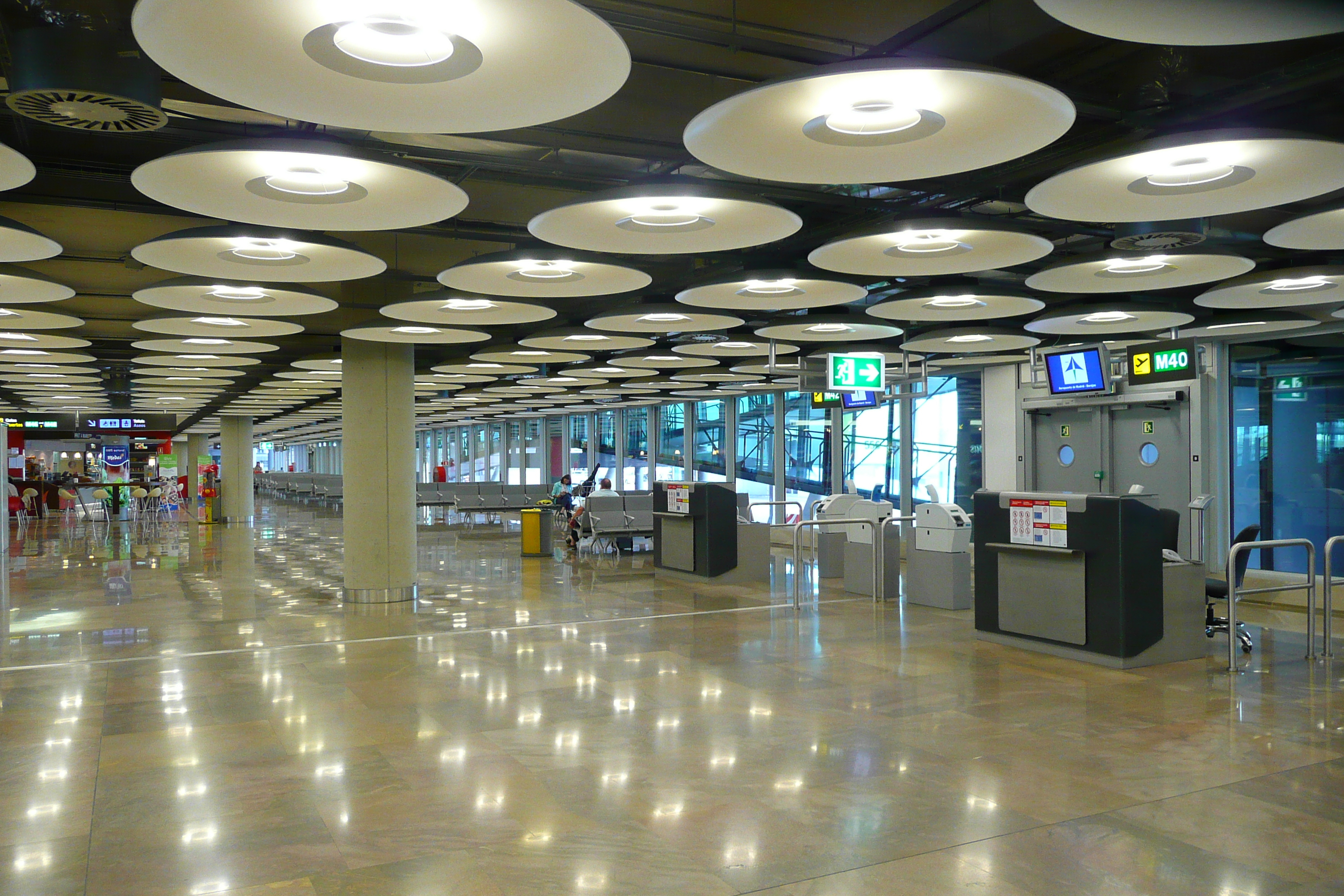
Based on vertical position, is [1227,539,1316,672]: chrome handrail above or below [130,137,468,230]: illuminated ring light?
below

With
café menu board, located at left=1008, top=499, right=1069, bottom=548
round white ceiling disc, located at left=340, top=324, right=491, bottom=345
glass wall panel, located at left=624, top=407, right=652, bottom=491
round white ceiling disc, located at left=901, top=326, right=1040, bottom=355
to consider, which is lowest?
café menu board, located at left=1008, top=499, right=1069, bottom=548

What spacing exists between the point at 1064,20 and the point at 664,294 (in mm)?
8289

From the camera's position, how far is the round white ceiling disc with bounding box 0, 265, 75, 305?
28.7 ft

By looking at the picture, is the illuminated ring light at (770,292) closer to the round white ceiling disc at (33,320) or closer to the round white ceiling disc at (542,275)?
the round white ceiling disc at (542,275)

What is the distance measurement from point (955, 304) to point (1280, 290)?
11.1 ft

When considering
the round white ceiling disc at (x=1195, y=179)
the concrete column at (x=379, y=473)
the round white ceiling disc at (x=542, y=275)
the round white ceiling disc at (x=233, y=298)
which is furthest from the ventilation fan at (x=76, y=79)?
the concrete column at (x=379, y=473)

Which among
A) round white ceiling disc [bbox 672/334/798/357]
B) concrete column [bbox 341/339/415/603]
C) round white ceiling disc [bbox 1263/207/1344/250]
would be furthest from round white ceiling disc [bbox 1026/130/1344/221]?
concrete column [bbox 341/339/415/603]

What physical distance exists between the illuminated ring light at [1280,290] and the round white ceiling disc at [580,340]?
7487 millimetres

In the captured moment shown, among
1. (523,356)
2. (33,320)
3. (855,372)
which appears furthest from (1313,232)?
(33,320)

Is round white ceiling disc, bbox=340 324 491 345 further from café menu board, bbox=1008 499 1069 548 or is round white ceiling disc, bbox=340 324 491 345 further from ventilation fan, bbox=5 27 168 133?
café menu board, bbox=1008 499 1069 548

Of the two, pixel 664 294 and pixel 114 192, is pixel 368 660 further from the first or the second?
pixel 664 294

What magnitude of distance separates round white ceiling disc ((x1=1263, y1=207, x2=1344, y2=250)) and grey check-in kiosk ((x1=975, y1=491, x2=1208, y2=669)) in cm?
237

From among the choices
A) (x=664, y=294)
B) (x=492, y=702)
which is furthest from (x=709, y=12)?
(x=664, y=294)

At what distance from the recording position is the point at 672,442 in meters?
32.7
